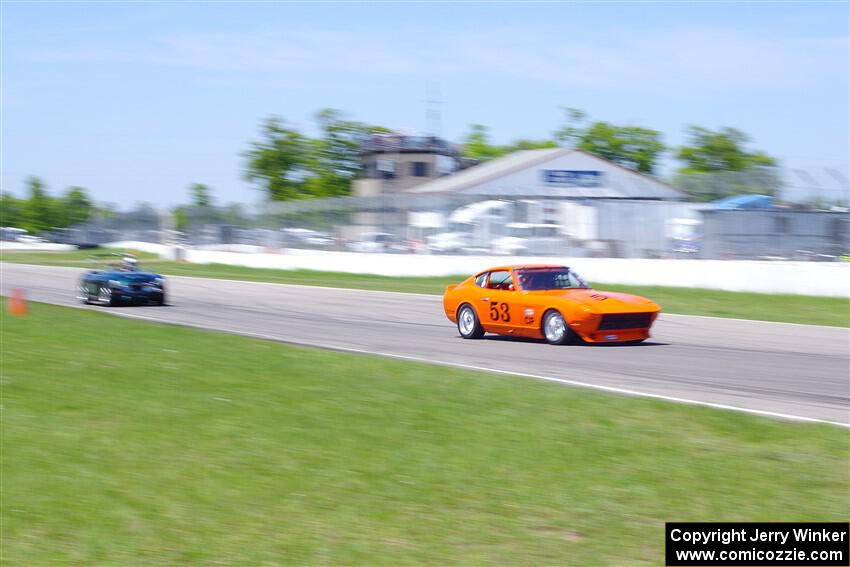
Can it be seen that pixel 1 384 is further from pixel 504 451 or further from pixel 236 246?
pixel 236 246

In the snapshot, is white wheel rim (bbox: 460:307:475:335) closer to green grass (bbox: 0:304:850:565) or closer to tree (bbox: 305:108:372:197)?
green grass (bbox: 0:304:850:565)

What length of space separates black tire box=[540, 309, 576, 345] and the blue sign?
49.2 metres

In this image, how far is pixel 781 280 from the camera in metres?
23.6

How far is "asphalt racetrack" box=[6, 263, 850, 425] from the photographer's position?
34.4 ft

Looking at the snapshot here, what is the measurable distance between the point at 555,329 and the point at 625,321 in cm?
99

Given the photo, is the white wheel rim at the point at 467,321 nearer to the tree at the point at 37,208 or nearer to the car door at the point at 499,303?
the car door at the point at 499,303

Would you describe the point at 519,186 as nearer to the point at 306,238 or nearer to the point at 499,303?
the point at 306,238

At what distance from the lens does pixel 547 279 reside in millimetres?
15812

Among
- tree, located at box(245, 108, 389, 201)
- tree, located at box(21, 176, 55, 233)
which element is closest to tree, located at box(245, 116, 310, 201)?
tree, located at box(245, 108, 389, 201)

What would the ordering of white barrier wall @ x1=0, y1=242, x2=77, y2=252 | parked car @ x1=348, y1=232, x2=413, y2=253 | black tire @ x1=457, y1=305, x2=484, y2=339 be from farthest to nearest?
white barrier wall @ x1=0, y1=242, x2=77, y2=252 → parked car @ x1=348, y1=232, x2=413, y2=253 → black tire @ x1=457, y1=305, x2=484, y2=339

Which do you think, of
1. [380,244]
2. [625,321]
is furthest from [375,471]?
[380,244]

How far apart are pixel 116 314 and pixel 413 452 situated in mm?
14566

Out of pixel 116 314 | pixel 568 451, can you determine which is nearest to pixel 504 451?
pixel 568 451

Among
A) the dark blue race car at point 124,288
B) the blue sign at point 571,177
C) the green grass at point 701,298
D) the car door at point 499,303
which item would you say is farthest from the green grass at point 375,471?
the blue sign at point 571,177
